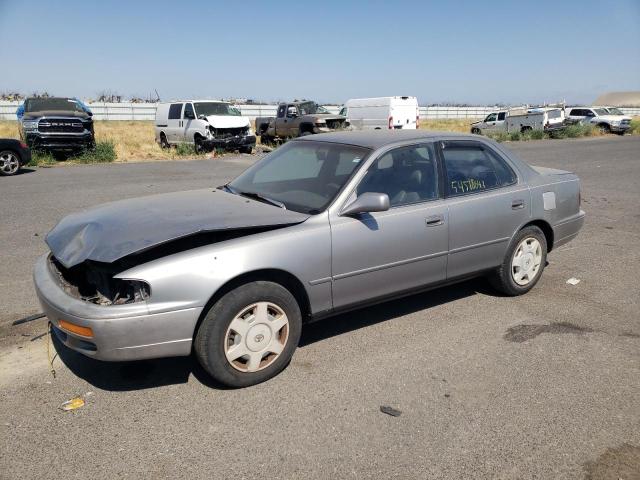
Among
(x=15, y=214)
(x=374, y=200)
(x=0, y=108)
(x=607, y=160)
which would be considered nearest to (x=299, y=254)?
(x=374, y=200)

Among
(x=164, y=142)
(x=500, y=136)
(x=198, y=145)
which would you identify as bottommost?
(x=500, y=136)

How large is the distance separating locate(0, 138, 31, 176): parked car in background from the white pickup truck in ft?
85.7

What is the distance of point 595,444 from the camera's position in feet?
9.52

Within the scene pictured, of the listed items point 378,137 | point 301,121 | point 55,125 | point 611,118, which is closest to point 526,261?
point 378,137

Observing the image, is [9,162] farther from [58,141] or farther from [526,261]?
[526,261]

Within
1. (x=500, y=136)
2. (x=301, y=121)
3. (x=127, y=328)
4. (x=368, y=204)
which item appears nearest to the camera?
(x=127, y=328)

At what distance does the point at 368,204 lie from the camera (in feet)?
12.1

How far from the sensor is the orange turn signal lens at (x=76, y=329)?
10.1 ft

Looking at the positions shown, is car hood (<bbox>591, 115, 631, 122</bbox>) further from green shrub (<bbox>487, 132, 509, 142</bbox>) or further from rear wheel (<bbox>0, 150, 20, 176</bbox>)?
rear wheel (<bbox>0, 150, 20, 176</bbox>)

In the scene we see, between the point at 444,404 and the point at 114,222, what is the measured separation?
243 centimetres

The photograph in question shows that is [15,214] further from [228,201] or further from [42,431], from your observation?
[42,431]

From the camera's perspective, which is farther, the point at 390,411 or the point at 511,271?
the point at 511,271

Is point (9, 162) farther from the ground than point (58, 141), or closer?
closer

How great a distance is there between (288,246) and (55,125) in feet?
50.1
